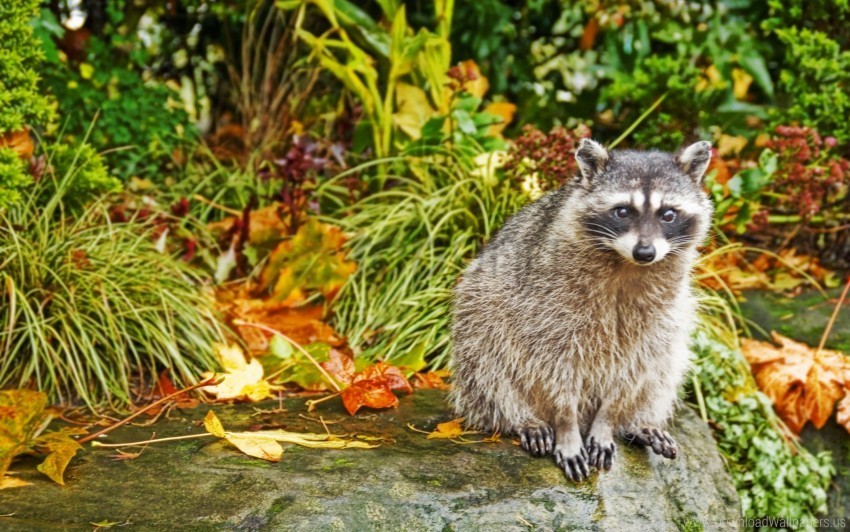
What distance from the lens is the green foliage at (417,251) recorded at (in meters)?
4.42

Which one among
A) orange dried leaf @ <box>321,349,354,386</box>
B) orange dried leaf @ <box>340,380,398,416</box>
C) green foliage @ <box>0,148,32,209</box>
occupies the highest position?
green foliage @ <box>0,148,32,209</box>

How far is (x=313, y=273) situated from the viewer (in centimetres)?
473

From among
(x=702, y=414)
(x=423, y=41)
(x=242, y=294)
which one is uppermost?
(x=423, y=41)

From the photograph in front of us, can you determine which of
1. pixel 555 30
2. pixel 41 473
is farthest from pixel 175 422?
pixel 555 30

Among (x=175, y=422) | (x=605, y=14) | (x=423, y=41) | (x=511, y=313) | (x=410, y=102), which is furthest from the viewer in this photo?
(x=605, y=14)

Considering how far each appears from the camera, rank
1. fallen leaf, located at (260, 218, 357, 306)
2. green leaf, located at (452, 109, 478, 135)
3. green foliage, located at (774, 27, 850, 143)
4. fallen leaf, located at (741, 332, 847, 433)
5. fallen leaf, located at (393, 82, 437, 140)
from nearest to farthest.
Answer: fallen leaf, located at (741, 332, 847, 433) → fallen leaf, located at (260, 218, 357, 306) → green leaf, located at (452, 109, 478, 135) → green foliage, located at (774, 27, 850, 143) → fallen leaf, located at (393, 82, 437, 140)

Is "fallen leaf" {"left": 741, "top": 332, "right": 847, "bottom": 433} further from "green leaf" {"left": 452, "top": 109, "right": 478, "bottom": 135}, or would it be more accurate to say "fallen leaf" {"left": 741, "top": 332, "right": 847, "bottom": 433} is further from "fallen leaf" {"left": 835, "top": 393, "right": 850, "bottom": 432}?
"green leaf" {"left": 452, "top": 109, "right": 478, "bottom": 135}

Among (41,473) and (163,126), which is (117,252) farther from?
(41,473)

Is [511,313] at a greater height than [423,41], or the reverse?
[423,41]

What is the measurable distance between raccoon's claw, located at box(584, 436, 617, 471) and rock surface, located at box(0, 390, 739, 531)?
0.13 ft

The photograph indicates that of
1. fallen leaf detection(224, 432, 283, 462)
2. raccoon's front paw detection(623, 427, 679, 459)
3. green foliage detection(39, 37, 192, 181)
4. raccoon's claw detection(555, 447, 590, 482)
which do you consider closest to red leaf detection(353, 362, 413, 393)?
fallen leaf detection(224, 432, 283, 462)

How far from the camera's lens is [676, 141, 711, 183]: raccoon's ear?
312 cm

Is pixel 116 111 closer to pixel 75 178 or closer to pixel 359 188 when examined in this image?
pixel 75 178

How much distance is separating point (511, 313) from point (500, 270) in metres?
0.19
